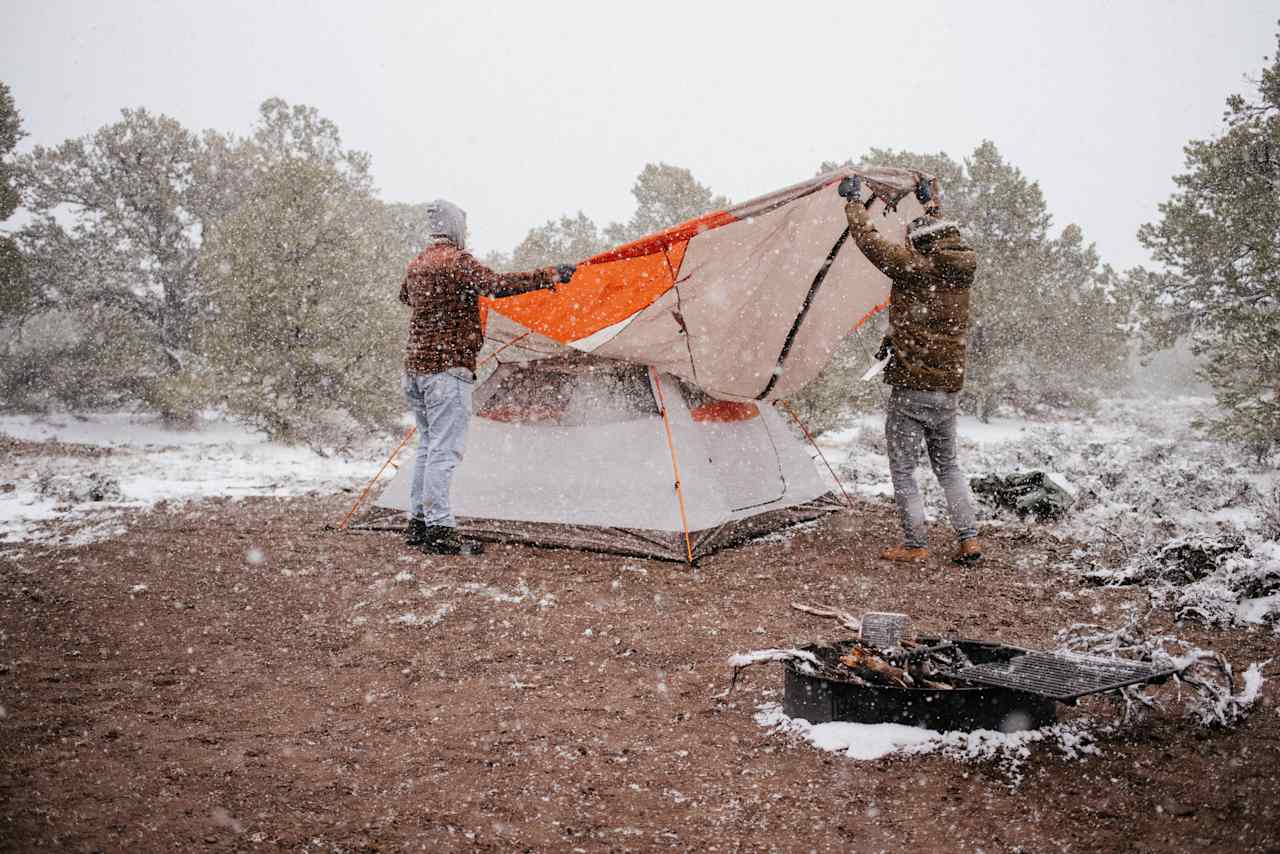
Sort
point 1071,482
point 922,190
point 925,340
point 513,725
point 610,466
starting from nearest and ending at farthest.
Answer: point 513,725, point 925,340, point 922,190, point 610,466, point 1071,482

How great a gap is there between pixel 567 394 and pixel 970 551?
10.3 feet

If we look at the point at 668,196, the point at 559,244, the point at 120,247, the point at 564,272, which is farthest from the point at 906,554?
the point at 559,244

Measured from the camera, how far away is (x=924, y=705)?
2.55 meters

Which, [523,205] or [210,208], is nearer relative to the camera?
[210,208]

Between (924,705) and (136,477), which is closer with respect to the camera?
(924,705)

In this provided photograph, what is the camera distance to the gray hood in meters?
5.49

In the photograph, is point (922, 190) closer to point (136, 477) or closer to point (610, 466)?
point (610, 466)

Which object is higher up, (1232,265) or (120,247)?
(120,247)

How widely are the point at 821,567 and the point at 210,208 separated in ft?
72.2

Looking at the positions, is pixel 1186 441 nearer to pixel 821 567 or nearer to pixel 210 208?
pixel 821 567

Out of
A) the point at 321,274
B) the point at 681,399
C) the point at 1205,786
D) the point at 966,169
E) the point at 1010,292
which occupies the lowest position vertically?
the point at 1205,786

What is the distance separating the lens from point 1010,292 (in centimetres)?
2139

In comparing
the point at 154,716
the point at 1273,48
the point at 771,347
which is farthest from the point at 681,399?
the point at 1273,48

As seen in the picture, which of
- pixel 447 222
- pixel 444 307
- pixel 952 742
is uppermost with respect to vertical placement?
pixel 447 222
